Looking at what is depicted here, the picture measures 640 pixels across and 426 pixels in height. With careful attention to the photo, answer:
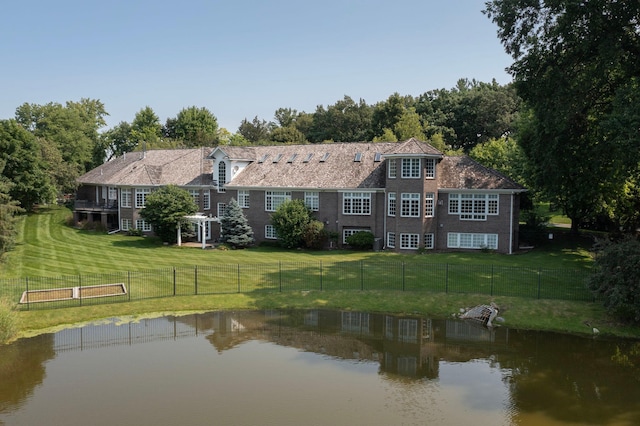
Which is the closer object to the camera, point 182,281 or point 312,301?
point 312,301

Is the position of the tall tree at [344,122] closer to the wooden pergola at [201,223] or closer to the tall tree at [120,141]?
the tall tree at [120,141]

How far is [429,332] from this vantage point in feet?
77.9

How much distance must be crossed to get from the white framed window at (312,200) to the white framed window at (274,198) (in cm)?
159

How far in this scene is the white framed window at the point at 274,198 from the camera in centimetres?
4431

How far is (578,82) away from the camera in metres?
28.9

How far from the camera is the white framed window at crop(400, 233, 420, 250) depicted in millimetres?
40062

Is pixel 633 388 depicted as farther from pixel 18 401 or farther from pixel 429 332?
pixel 18 401

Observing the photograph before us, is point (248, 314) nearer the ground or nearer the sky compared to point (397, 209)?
nearer the ground

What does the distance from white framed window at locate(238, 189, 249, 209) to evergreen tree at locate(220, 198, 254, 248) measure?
1.88 m

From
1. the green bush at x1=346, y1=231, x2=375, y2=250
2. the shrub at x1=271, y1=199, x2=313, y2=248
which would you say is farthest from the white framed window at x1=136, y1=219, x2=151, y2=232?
the green bush at x1=346, y1=231, x2=375, y2=250

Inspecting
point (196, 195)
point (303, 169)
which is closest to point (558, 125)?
point (303, 169)

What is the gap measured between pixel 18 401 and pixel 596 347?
20.7 m

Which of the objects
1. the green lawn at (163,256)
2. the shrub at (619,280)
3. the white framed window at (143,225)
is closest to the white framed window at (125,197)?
the white framed window at (143,225)

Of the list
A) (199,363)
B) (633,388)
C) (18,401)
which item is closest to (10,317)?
(18,401)
